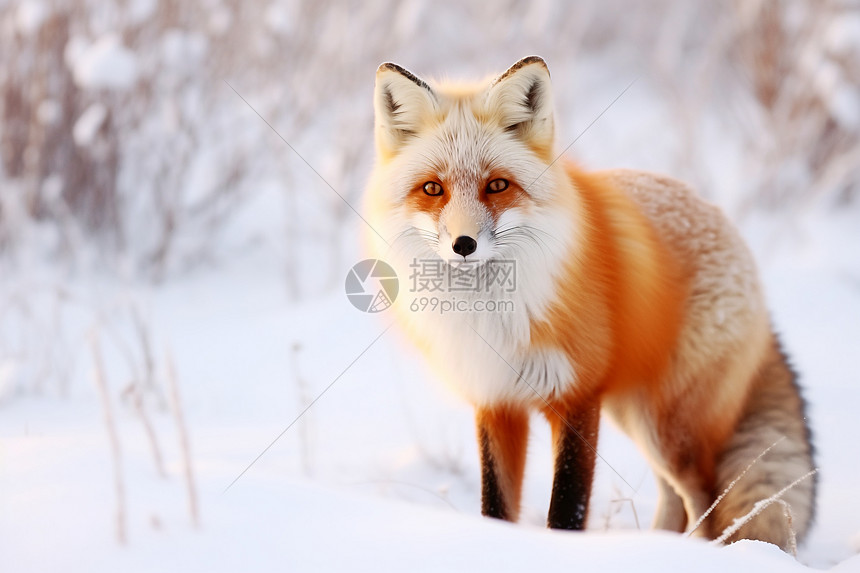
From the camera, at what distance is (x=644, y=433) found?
177cm

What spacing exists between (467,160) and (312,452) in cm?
112

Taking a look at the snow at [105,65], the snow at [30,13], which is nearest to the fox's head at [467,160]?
the snow at [105,65]

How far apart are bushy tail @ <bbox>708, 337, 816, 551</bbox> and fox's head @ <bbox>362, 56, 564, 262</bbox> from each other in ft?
2.76

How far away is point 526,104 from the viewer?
1.52 metres

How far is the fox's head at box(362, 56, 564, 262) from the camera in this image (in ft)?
4.64

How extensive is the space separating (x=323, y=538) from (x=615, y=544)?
42 cm

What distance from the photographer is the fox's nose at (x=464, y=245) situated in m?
1.30

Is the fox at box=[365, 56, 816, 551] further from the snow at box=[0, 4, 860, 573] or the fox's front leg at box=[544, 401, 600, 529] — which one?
the snow at box=[0, 4, 860, 573]

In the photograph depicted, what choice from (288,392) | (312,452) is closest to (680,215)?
(312,452)

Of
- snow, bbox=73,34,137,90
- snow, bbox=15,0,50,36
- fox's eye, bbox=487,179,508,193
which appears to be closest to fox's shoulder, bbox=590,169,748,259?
fox's eye, bbox=487,179,508,193

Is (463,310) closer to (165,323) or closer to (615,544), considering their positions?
(615,544)

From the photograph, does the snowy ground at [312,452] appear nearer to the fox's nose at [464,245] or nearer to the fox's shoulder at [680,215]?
the fox's nose at [464,245]

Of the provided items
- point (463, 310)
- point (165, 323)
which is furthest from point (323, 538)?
point (165, 323)

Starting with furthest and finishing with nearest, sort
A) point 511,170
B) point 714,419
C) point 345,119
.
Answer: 1. point 345,119
2. point 714,419
3. point 511,170
